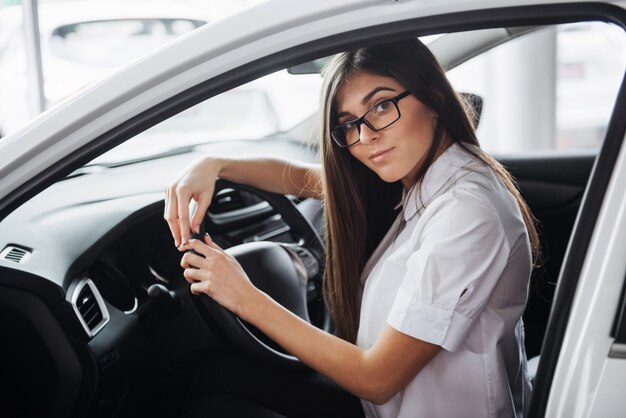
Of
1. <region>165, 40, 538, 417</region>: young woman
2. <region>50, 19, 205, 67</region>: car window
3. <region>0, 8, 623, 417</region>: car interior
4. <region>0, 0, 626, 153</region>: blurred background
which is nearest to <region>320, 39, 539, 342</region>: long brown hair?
<region>165, 40, 538, 417</region>: young woman

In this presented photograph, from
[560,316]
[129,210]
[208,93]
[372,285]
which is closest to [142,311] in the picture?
[129,210]

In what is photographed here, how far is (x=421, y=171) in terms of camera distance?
4.34 ft

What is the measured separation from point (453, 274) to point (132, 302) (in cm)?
81

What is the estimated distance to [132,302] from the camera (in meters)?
1.53

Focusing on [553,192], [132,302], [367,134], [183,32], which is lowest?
[553,192]

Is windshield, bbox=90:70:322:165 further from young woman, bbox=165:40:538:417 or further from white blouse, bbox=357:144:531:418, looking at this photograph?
white blouse, bbox=357:144:531:418

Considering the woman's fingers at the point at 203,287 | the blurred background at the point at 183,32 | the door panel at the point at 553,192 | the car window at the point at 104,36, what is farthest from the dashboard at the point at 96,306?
the car window at the point at 104,36

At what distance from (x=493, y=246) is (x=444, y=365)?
0.76 ft

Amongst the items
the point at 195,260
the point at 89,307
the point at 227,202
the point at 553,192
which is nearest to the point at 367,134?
the point at 195,260

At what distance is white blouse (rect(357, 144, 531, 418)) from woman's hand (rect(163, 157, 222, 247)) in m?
0.37

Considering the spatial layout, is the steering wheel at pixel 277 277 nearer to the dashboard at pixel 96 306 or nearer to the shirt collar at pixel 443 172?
the dashboard at pixel 96 306

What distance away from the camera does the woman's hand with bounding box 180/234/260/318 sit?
1175 millimetres

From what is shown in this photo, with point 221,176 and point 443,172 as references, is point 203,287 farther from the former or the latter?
point 443,172

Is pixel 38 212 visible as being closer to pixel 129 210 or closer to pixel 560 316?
pixel 129 210
